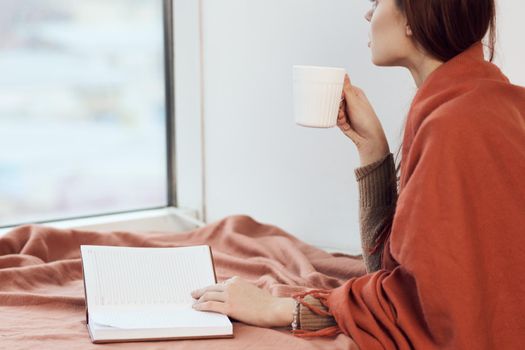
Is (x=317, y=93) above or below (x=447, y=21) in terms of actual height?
below

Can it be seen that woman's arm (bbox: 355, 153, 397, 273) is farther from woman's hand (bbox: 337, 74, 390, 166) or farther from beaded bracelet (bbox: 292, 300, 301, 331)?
beaded bracelet (bbox: 292, 300, 301, 331)

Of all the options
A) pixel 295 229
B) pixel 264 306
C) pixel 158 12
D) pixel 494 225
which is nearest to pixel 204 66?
pixel 158 12

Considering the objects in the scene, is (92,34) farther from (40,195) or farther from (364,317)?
(364,317)

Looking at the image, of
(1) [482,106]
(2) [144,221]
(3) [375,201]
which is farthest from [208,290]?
(2) [144,221]

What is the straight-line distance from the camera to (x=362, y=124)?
1545 millimetres

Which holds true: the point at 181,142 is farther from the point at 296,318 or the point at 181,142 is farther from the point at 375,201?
the point at 296,318

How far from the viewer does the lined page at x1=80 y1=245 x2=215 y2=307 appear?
56.3 inches

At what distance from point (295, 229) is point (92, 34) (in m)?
0.73

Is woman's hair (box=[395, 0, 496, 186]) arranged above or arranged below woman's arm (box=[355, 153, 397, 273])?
above

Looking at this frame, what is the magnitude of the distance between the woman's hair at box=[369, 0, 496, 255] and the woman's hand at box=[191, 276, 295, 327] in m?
0.45

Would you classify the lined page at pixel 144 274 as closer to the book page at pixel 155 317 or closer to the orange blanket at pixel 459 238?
the book page at pixel 155 317

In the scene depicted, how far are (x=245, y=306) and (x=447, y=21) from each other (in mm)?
528

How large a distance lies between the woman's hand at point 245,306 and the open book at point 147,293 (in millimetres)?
15

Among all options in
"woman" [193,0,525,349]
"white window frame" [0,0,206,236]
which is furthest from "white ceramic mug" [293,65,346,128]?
"white window frame" [0,0,206,236]
